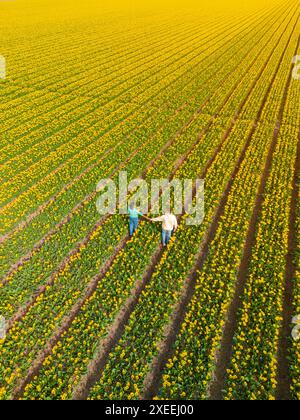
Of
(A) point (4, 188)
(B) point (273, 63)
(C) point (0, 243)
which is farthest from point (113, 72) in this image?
(C) point (0, 243)

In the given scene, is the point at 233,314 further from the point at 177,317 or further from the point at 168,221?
the point at 168,221

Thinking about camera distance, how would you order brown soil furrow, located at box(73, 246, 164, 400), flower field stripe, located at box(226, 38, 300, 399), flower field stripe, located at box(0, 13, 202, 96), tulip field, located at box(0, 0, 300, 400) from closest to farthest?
1. flower field stripe, located at box(226, 38, 300, 399)
2. brown soil furrow, located at box(73, 246, 164, 400)
3. tulip field, located at box(0, 0, 300, 400)
4. flower field stripe, located at box(0, 13, 202, 96)

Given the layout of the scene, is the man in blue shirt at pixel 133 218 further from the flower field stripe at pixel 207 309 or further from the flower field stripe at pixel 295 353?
the flower field stripe at pixel 295 353

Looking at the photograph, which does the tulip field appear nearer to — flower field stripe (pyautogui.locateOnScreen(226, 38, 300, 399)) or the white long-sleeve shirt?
flower field stripe (pyautogui.locateOnScreen(226, 38, 300, 399))

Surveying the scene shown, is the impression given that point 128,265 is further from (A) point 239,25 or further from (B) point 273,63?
(A) point 239,25

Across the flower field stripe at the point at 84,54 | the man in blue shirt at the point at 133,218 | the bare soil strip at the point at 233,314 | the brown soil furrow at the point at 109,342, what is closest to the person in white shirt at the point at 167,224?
the man in blue shirt at the point at 133,218

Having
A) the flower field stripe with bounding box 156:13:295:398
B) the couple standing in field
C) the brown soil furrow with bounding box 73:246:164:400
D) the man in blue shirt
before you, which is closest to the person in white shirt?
the couple standing in field
